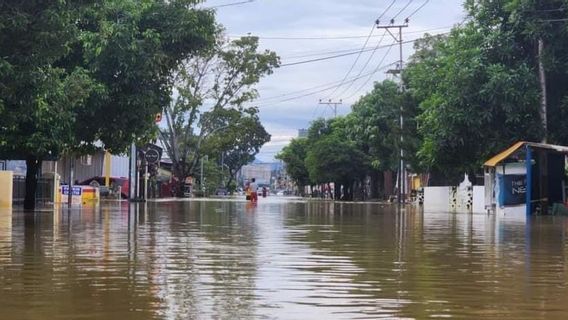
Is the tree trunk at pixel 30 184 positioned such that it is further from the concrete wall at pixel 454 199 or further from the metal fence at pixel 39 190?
the concrete wall at pixel 454 199

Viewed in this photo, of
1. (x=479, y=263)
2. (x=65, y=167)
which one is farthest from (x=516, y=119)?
(x=65, y=167)

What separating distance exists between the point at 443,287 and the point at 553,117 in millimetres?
27335

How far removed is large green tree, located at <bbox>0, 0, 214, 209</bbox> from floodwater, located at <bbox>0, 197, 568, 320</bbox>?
663 centimetres

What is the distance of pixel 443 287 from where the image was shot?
8.05 metres

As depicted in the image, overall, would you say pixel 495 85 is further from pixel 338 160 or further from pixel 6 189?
pixel 338 160

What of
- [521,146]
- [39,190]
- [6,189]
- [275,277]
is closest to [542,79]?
[521,146]

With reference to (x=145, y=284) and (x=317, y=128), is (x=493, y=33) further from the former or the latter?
(x=317, y=128)

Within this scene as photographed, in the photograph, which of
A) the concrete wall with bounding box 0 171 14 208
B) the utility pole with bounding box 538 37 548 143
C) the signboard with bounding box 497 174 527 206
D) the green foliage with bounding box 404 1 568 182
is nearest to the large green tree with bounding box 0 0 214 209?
the concrete wall with bounding box 0 171 14 208

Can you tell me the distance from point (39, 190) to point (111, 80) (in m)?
15.8

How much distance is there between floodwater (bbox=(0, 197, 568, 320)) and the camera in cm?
655

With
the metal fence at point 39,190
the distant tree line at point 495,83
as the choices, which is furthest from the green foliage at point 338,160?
the metal fence at point 39,190

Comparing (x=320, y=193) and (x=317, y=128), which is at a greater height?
(x=317, y=128)

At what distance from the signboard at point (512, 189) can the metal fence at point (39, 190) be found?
830 inches

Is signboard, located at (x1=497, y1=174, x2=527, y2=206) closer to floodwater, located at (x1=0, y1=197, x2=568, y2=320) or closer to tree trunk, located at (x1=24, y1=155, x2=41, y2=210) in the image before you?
floodwater, located at (x1=0, y1=197, x2=568, y2=320)
